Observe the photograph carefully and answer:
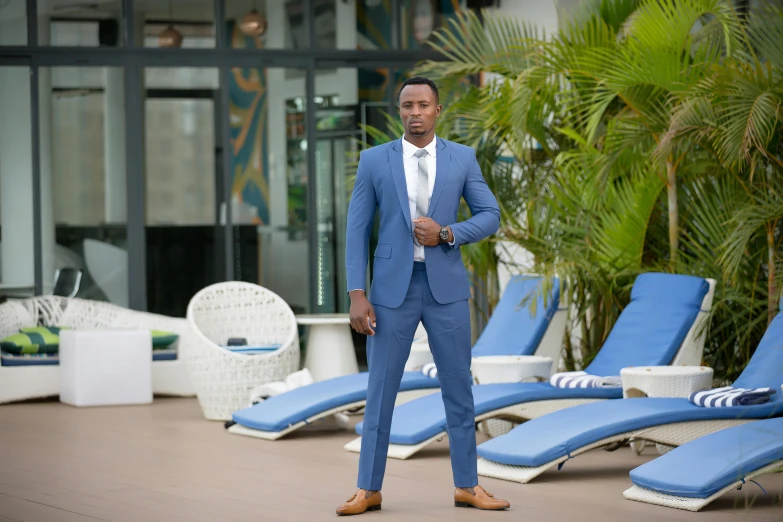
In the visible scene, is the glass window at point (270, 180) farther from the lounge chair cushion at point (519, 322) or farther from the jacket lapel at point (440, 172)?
the jacket lapel at point (440, 172)

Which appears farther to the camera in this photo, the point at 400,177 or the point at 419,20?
the point at 419,20

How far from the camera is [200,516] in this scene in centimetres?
493

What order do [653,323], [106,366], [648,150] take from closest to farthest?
1. [653,323]
2. [648,150]
3. [106,366]

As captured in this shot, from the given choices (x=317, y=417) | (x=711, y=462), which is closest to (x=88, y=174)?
(x=317, y=417)

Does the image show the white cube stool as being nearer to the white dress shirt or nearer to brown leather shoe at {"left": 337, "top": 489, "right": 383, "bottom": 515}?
brown leather shoe at {"left": 337, "top": 489, "right": 383, "bottom": 515}

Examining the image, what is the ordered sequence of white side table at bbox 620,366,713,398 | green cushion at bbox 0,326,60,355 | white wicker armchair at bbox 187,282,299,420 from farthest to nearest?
green cushion at bbox 0,326,60,355 < white wicker armchair at bbox 187,282,299,420 < white side table at bbox 620,366,713,398

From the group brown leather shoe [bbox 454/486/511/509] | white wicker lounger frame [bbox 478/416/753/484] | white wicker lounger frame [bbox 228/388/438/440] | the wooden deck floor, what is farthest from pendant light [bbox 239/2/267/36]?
brown leather shoe [bbox 454/486/511/509]

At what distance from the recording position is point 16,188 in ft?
34.4

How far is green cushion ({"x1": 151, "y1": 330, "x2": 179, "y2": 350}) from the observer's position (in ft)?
31.9

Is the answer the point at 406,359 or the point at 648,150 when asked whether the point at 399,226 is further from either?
the point at 648,150

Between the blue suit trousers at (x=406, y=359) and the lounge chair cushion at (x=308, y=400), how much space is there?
223 centimetres

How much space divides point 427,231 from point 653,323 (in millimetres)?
2596

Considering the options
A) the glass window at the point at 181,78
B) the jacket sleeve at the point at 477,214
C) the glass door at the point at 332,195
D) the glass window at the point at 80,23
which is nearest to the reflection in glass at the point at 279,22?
the glass window at the point at 181,78

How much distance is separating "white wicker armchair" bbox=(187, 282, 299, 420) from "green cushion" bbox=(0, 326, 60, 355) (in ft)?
3.89
